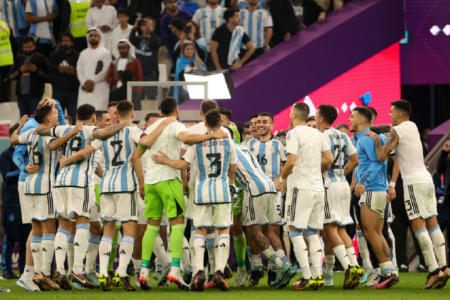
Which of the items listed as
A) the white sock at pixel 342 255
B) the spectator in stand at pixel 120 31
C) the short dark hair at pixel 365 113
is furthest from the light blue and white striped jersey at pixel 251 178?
the spectator in stand at pixel 120 31

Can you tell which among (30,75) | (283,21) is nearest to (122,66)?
(30,75)

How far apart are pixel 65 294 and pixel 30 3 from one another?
27.8 ft

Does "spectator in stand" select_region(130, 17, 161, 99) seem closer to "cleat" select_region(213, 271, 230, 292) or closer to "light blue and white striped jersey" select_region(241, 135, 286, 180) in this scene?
"light blue and white striped jersey" select_region(241, 135, 286, 180)

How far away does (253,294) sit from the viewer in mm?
7523

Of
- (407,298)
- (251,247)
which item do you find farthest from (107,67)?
(407,298)

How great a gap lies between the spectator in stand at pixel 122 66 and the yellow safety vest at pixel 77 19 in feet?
5.84

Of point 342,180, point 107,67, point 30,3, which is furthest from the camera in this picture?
point 30,3

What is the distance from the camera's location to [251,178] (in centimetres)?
834

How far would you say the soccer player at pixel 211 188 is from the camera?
778 cm

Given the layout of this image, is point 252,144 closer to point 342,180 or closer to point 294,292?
point 342,180

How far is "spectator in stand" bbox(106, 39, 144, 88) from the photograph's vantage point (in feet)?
41.8

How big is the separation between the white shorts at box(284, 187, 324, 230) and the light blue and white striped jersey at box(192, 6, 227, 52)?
22.4 ft

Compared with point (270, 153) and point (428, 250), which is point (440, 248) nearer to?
point (428, 250)

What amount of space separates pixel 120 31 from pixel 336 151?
7029 millimetres
